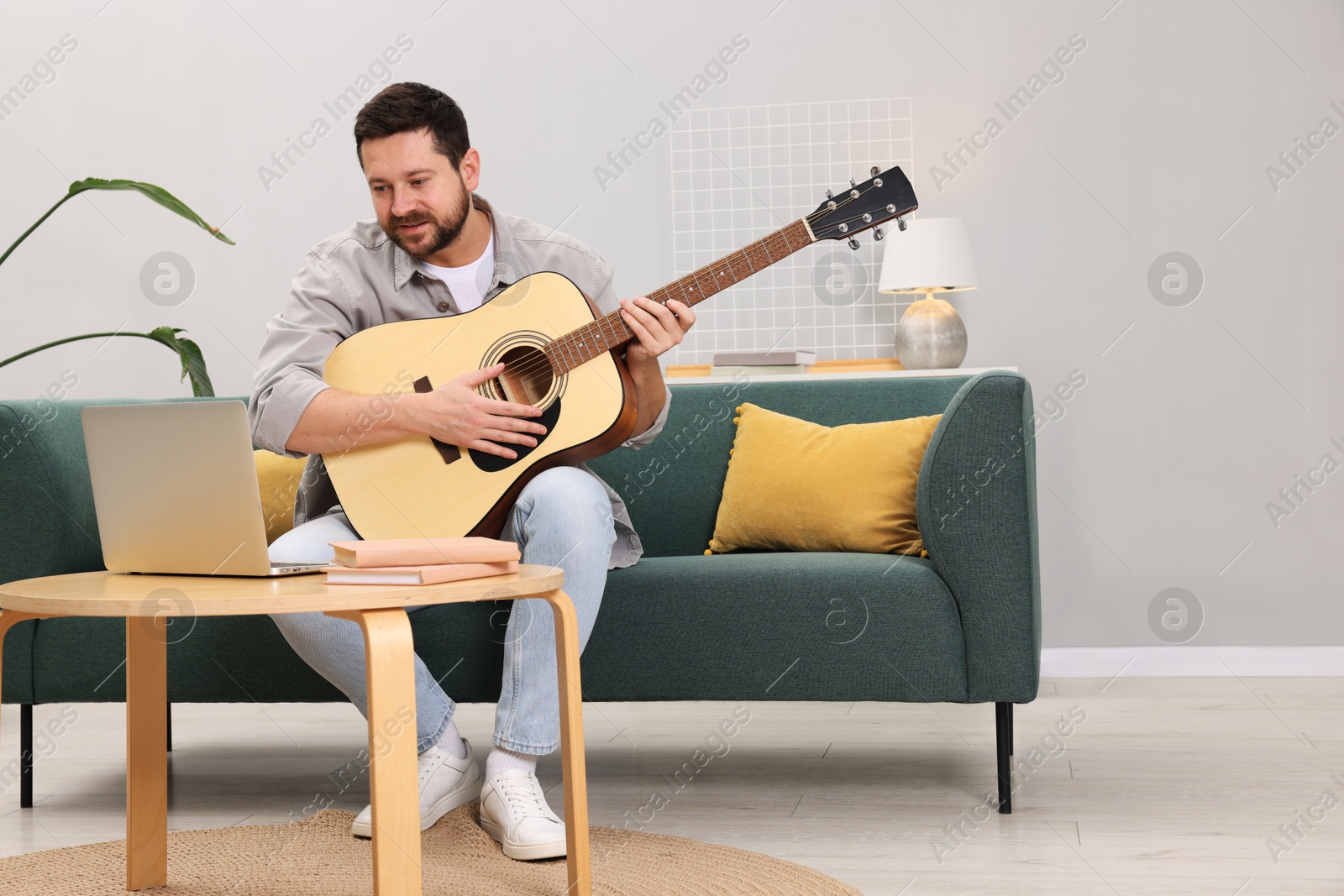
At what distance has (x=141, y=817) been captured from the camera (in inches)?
58.0

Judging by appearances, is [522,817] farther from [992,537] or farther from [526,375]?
[992,537]

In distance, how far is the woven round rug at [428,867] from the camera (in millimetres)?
1473

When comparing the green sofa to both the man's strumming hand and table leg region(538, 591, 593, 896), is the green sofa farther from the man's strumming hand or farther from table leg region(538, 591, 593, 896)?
table leg region(538, 591, 593, 896)

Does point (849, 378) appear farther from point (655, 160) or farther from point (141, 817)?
point (141, 817)

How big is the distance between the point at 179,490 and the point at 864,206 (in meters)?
1.03

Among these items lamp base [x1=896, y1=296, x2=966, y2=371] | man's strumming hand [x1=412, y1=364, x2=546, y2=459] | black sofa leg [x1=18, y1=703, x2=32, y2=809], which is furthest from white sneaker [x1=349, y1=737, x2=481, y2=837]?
lamp base [x1=896, y1=296, x2=966, y2=371]

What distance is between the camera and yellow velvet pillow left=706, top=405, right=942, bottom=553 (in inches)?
81.0

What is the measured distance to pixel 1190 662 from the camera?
302 cm

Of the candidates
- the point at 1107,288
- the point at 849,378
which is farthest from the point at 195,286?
the point at 1107,288

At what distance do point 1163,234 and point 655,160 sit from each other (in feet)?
4.35

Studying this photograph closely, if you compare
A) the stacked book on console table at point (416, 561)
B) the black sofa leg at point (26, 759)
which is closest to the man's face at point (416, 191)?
the stacked book on console table at point (416, 561)

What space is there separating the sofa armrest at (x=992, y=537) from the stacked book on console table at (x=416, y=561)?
0.84 m

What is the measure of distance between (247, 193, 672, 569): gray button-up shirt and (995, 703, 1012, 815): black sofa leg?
609 millimetres

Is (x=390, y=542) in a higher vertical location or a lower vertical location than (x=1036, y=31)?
lower
